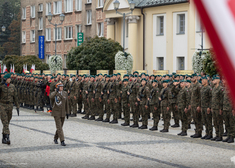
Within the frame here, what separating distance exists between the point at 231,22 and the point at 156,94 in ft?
50.0

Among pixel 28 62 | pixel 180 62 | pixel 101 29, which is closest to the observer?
pixel 180 62

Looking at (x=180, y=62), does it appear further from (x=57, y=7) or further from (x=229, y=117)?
(x=229, y=117)

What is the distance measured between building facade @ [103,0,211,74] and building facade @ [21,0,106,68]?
5.06 metres

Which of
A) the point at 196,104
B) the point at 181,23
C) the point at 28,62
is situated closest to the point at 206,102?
the point at 196,104

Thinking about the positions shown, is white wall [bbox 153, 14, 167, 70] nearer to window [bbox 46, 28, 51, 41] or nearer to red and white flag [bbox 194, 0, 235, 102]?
window [bbox 46, 28, 51, 41]

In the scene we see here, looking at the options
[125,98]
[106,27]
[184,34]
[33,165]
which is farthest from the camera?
[106,27]

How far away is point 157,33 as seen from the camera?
4009 cm

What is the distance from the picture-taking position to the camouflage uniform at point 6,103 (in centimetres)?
1200

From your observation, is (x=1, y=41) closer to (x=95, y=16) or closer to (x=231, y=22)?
(x=95, y=16)

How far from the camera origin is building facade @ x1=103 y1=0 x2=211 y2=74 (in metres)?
37.0

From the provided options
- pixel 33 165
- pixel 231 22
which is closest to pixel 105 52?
pixel 33 165

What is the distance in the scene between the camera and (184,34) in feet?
122

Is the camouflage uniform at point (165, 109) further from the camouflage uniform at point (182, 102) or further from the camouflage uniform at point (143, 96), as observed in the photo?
the camouflage uniform at point (143, 96)

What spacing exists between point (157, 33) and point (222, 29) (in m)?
39.6
